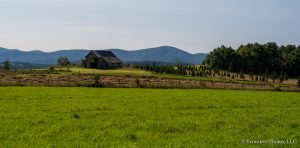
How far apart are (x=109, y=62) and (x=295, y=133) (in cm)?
11388

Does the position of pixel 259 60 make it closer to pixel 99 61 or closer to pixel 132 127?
pixel 99 61

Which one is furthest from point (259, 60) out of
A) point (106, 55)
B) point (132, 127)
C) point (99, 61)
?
point (132, 127)

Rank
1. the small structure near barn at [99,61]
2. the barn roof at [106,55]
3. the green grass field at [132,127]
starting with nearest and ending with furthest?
the green grass field at [132,127] < the small structure near barn at [99,61] < the barn roof at [106,55]

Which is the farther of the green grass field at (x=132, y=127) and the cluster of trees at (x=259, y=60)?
the cluster of trees at (x=259, y=60)

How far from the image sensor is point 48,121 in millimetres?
22016

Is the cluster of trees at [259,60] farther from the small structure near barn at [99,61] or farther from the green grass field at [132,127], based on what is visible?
the green grass field at [132,127]

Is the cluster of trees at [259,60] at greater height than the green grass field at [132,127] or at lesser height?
greater

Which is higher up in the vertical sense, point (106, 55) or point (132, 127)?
point (106, 55)

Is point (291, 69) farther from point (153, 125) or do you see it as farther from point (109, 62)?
point (153, 125)

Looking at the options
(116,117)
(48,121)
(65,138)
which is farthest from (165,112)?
(65,138)

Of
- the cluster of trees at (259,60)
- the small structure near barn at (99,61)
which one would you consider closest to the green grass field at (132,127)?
the small structure near barn at (99,61)

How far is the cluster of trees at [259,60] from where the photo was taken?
150250 mm

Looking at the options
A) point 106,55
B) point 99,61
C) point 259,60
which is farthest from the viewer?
point 259,60

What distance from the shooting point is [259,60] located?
15212 centimetres
